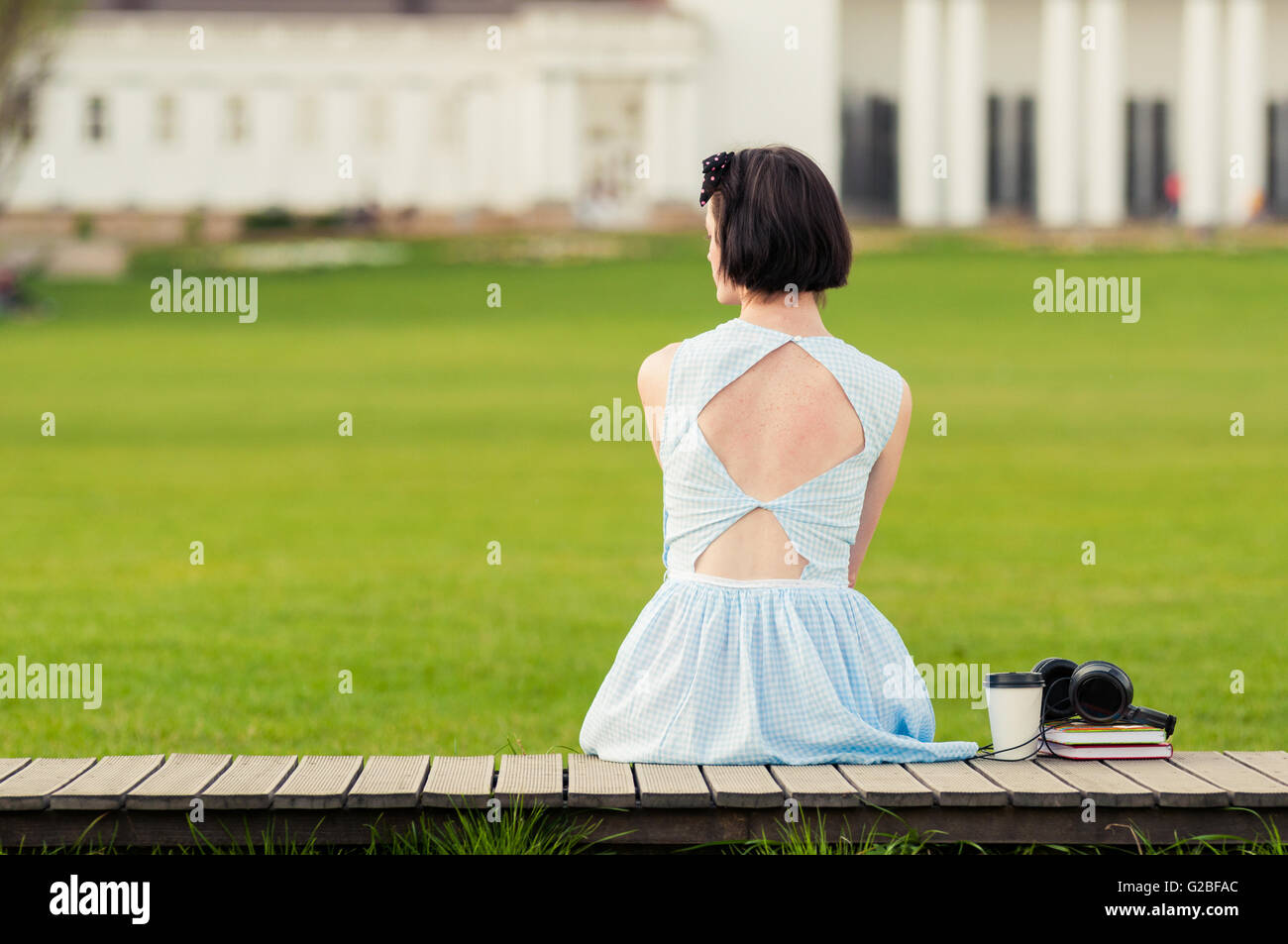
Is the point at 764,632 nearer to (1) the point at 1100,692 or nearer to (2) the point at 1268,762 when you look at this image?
(1) the point at 1100,692

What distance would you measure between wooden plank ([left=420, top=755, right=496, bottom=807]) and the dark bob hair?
1337mm

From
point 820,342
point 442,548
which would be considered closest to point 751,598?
point 820,342

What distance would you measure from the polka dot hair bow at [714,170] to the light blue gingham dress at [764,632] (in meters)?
0.32

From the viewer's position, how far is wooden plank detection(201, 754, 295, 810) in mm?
3918

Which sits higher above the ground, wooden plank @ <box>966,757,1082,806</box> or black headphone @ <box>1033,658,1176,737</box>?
black headphone @ <box>1033,658,1176,737</box>

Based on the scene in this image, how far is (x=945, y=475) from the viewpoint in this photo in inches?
667

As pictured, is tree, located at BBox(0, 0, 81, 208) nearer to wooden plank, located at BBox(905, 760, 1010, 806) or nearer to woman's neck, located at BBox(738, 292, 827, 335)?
woman's neck, located at BBox(738, 292, 827, 335)

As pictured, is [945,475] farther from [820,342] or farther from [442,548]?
[820,342]

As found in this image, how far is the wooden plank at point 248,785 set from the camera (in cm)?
392

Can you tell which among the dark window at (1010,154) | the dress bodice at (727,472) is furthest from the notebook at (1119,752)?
the dark window at (1010,154)

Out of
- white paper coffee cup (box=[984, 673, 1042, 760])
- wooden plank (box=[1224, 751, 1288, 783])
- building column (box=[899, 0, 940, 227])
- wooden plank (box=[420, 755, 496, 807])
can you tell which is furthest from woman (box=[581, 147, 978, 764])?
building column (box=[899, 0, 940, 227])

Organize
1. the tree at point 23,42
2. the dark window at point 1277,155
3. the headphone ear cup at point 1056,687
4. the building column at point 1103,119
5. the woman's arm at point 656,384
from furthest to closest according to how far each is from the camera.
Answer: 1. the dark window at point 1277,155
2. the building column at point 1103,119
3. the tree at point 23,42
4. the headphone ear cup at point 1056,687
5. the woman's arm at point 656,384

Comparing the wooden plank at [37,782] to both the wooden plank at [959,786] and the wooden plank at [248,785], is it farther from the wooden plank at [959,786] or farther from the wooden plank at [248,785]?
the wooden plank at [959,786]

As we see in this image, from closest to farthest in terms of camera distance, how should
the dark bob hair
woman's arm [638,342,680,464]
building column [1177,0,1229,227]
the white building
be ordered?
the dark bob hair → woman's arm [638,342,680,464] → the white building → building column [1177,0,1229,227]
